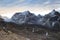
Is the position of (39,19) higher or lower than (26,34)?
higher

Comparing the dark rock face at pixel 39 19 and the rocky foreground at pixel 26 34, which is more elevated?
the dark rock face at pixel 39 19

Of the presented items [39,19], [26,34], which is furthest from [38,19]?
[26,34]

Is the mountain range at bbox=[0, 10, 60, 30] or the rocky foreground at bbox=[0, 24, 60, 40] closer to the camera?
the rocky foreground at bbox=[0, 24, 60, 40]

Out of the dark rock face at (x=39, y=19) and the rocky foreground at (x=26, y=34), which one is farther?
the dark rock face at (x=39, y=19)

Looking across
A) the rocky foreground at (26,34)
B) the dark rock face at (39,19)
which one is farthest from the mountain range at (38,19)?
the rocky foreground at (26,34)

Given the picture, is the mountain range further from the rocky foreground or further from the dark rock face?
the rocky foreground

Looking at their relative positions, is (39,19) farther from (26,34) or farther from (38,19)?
(26,34)

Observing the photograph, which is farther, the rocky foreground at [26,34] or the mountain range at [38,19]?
the mountain range at [38,19]

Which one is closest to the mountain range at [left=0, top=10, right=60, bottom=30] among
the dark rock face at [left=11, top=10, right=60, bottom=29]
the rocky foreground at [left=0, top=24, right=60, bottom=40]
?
the dark rock face at [left=11, top=10, right=60, bottom=29]

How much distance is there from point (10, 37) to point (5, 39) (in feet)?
3.61

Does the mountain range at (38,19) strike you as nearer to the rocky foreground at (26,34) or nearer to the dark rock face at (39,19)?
the dark rock face at (39,19)

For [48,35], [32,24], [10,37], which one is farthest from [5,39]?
[32,24]

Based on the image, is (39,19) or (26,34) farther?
(39,19)

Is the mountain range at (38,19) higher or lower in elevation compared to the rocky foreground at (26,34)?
higher
